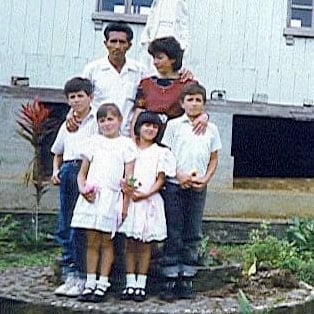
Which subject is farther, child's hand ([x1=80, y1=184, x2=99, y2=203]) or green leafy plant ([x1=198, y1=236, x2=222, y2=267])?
green leafy plant ([x1=198, y1=236, x2=222, y2=267])

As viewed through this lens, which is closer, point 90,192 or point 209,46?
point 90,192

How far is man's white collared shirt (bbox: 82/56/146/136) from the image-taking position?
→ 22.1 ft

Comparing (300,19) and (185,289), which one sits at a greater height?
(300,19)

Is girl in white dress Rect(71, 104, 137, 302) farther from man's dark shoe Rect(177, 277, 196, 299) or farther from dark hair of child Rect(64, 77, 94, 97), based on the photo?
man's dark shoe Rect(177, 277, 196, 299)

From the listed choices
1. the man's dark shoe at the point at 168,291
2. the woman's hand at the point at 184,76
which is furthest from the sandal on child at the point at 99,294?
the woman's hand at the point at 184,76

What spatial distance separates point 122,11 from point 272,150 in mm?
3496

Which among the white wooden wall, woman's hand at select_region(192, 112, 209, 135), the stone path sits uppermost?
the white wooden wall

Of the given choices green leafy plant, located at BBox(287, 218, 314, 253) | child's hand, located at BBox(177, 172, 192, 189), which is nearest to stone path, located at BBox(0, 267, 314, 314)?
child's hand, located at BBox(177, 172, 192, 189)

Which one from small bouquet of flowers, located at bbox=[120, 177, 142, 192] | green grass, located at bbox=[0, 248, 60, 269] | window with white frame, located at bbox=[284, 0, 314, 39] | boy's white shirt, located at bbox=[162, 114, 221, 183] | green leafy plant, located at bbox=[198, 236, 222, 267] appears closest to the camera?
small bouquet of flowers, located at bbox=[120, 177, 142, 192]

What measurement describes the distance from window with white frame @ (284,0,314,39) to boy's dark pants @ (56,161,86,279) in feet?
21.2

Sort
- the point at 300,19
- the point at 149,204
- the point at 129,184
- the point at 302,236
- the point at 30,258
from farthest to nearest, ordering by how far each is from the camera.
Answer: the point at 300,19 < the point at 302,236 < the point at 30,258 < the point at 149,204 < the point at 129,184

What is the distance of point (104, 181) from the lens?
636cm

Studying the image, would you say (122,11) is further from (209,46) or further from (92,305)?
(92,305)

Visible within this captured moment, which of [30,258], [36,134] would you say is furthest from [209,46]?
[30,258]
